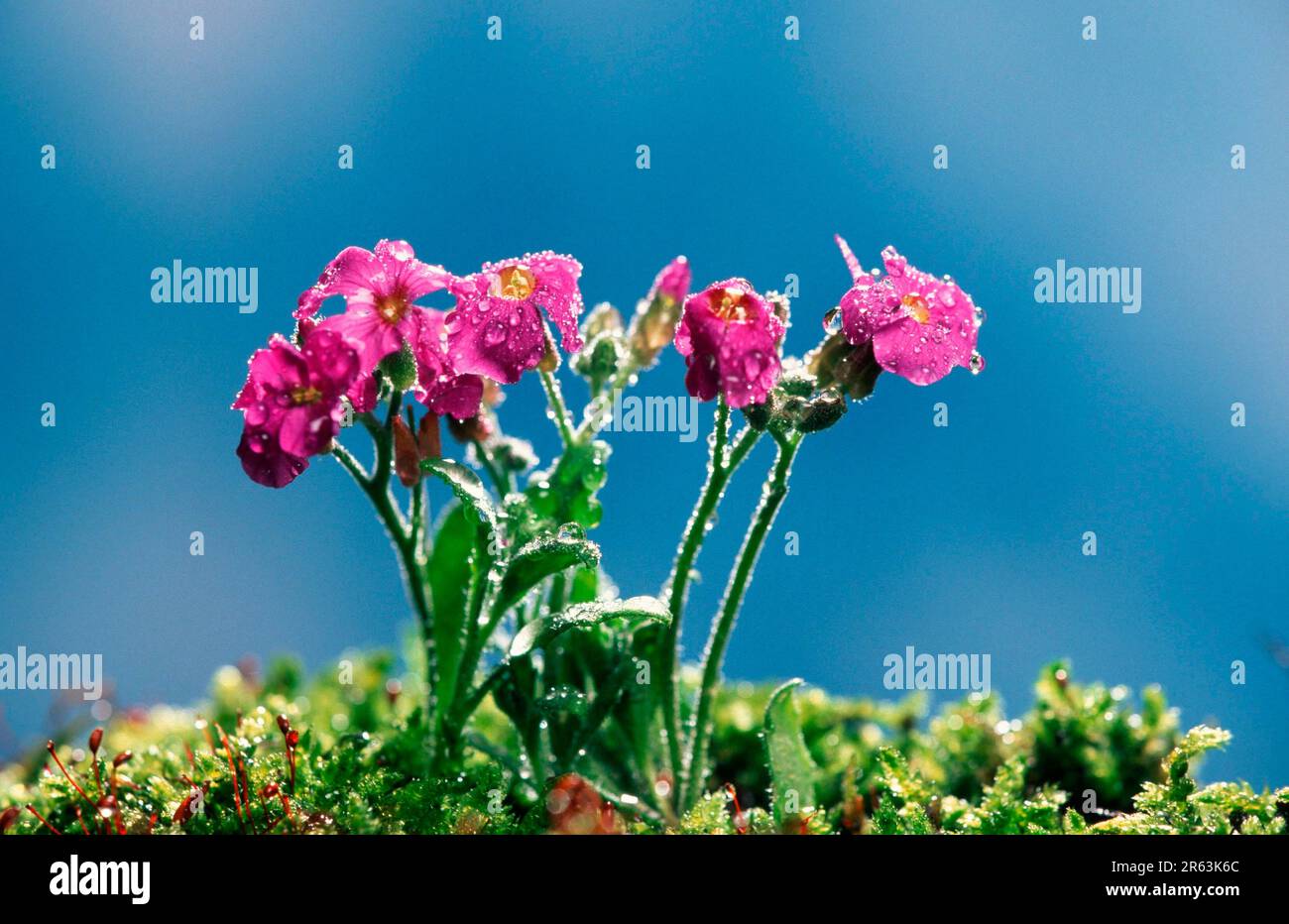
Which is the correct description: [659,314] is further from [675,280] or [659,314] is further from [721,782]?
[721,782]

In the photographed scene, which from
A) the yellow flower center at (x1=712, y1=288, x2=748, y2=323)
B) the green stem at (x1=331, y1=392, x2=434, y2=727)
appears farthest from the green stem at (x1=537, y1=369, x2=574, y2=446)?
the yellow flower center at (x1=712, y1=288, x2=748, y2=323)

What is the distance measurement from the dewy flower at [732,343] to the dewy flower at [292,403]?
41 centimetres

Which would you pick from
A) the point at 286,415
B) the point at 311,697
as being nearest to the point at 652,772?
the point at 286,415

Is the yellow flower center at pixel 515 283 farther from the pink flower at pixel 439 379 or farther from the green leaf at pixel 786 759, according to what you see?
the green leaf at pixel 786 759

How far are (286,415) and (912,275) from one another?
31.2 inches

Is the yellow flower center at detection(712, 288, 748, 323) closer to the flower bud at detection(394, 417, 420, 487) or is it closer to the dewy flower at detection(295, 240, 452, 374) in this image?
the dewy flower at detection(295, 240, 452, 374)

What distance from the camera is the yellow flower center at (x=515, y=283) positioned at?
4.50ft

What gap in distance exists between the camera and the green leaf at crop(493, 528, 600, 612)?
133 cm

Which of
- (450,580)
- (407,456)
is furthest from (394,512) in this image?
(450,580)

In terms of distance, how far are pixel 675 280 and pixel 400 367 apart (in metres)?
0.37

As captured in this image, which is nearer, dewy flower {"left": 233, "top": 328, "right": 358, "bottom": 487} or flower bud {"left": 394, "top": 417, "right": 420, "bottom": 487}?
dewy flower {"left": 233, "top": 328, "right": 358, "bottom": 487}

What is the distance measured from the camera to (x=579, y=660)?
159 cm

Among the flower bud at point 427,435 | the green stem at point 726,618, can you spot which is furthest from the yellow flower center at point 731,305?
the flower bud at point 427,435
